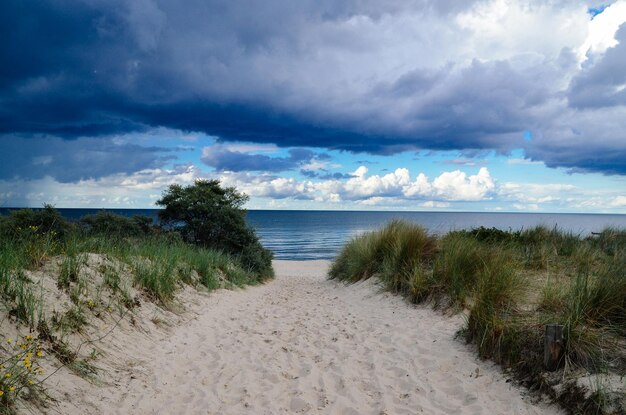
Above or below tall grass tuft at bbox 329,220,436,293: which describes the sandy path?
below

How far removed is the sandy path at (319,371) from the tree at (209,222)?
10.6 metres

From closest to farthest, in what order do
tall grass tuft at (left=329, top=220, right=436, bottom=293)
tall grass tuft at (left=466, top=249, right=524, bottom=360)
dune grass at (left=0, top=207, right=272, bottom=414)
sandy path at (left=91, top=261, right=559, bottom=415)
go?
sandy path at (left=91, top=261, right=559, bottom=415) < dune grass at (left=0, top=207, right=272, bottom=414) < tall grass tuft at (left=466, top=249, right=524, bottom=360) < tall grass tuft at (left=329, top=220, right=436, bottom=293)

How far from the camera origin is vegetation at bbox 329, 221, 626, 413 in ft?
15.8

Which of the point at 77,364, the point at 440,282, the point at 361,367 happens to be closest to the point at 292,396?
the point at 361,367

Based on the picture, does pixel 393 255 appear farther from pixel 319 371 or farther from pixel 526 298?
pixel 319 371

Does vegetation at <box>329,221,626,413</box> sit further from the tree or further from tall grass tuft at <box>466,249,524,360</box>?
the tree

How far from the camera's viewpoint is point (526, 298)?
6859 millimetres

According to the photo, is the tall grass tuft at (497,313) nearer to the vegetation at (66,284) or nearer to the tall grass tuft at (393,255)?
the tall grass tuft at (393,255)

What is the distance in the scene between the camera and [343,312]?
9.66 meters

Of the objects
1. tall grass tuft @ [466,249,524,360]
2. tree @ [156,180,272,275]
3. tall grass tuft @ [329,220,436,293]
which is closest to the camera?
tall grass tuft @ [466,249,524,360]

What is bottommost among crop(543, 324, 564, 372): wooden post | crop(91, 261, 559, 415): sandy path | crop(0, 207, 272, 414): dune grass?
crop(91, 261, 559, 415): sandy path

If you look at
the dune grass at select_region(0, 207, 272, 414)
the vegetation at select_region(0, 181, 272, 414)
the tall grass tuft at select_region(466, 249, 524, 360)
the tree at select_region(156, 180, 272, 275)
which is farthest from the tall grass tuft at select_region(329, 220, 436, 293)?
the tree at select_region(156, 180, 272, 275)

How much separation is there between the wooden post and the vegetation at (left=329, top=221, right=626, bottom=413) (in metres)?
0.08

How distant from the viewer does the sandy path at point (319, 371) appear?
474 centimetres
